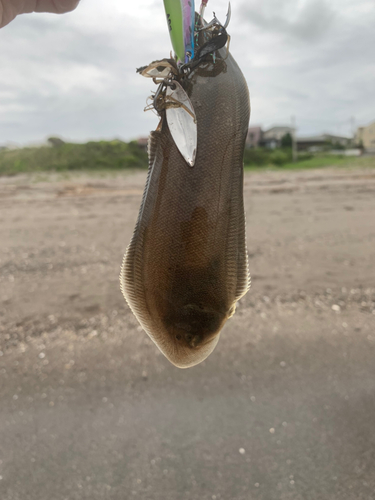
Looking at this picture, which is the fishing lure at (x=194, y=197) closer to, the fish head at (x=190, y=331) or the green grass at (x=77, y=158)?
the fish head at (x=190, y=331)

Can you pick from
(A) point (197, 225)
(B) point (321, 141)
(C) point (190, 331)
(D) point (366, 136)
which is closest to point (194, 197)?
(A) point (197, 225)

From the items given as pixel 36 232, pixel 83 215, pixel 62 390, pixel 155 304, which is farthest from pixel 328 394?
pixel 83 215

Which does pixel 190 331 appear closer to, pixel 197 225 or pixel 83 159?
pixel 197 225

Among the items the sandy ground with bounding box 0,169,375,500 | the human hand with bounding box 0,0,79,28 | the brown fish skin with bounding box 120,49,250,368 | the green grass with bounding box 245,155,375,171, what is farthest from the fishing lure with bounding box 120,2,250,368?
the green grass with bounding box 245,155,375,171

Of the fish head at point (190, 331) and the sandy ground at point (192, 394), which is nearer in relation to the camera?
the fish head at point (190, 331)

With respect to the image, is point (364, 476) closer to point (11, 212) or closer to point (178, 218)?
point (178, 218)

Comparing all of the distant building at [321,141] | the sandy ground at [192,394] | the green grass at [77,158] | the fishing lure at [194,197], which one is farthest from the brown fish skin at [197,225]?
the distant building at [321,141]
